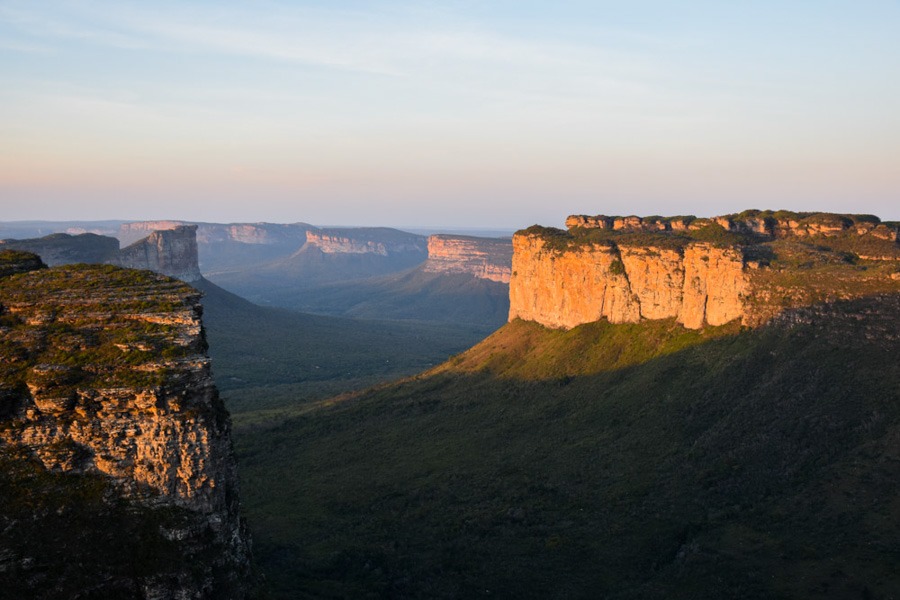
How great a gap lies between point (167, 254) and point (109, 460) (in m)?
115

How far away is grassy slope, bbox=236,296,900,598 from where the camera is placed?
38.0m

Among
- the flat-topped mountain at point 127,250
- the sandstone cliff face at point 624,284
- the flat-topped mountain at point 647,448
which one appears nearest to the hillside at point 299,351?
the flat-topped mountain at point 127,250

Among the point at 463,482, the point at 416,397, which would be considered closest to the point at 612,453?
the point at 463,482

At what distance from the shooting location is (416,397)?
2982 inches

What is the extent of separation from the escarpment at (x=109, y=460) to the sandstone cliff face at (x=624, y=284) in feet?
153

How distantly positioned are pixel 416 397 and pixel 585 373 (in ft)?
55.8

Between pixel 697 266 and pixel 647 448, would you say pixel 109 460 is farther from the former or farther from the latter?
Result: pixel 697 266

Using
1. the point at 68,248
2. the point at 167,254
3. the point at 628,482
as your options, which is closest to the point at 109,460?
the point at 628,482

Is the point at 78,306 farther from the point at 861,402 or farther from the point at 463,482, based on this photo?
the point at 861,402

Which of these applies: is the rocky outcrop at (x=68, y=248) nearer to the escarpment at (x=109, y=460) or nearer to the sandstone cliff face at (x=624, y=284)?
the sandstone cliff face at (x=624, y=284)

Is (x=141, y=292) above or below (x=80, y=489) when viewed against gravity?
above

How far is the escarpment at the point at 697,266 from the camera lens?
5738 centimetres

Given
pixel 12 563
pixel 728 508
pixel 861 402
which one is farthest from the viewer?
pixel 861 402

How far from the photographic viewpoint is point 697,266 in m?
66.1
